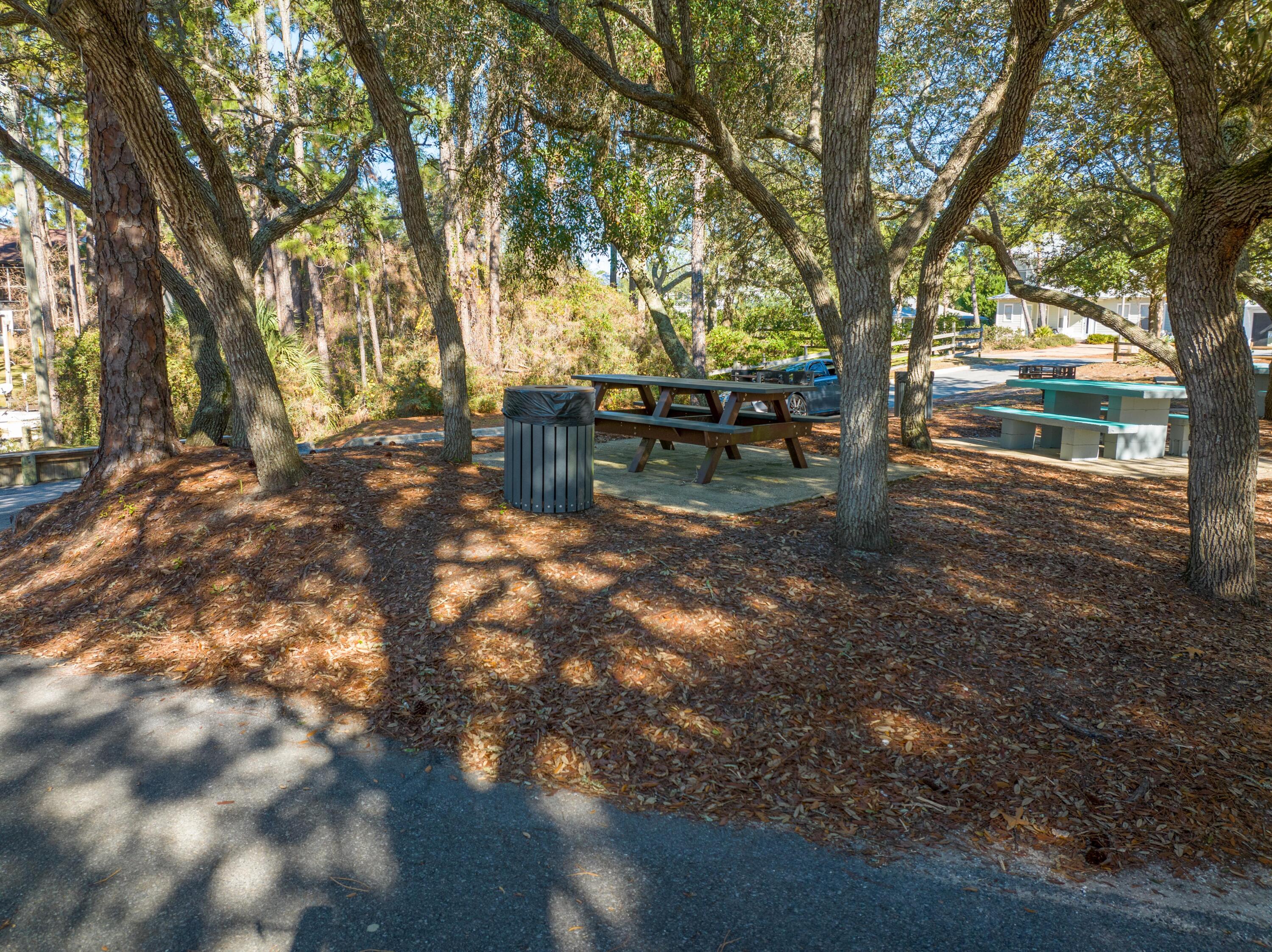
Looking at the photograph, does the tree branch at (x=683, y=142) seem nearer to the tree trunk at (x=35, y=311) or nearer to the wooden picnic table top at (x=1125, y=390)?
the wooden picnic table top at (x=1125, y=390)

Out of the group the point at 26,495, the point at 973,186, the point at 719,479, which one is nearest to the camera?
the point at 973,186

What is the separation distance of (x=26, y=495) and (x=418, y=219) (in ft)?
24.0

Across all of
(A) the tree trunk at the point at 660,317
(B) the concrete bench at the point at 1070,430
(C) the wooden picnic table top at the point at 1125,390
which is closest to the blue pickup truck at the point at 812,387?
(A) the tree trunk at the point at 660,317

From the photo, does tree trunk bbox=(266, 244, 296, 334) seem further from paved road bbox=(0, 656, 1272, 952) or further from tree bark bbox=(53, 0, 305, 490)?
paved road bbox=(0, 656, 1272, 952)

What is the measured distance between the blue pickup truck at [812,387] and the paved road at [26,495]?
11.2m

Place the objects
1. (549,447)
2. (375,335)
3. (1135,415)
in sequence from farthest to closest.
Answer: (375,335), (1135,415), (549,447)

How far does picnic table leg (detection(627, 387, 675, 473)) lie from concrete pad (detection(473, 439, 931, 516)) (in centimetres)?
Answer: 10

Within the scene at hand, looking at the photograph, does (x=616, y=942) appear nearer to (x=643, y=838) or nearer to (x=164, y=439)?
(x=643, y=838)

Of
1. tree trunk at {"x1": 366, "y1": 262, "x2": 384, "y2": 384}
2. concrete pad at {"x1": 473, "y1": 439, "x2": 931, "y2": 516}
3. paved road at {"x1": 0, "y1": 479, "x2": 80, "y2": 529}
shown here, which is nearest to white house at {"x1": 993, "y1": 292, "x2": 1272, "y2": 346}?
tree trunk at {"x1": 366, "y1": 262, "x2": 384, "y2": 384}

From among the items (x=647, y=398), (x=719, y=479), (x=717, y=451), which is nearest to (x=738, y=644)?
(x=717, y=451)

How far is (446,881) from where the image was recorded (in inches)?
116

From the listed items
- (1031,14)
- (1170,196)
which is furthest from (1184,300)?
(1170,196)

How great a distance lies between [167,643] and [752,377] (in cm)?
1285

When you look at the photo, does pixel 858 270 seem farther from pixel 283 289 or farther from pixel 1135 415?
pixel 283 289
